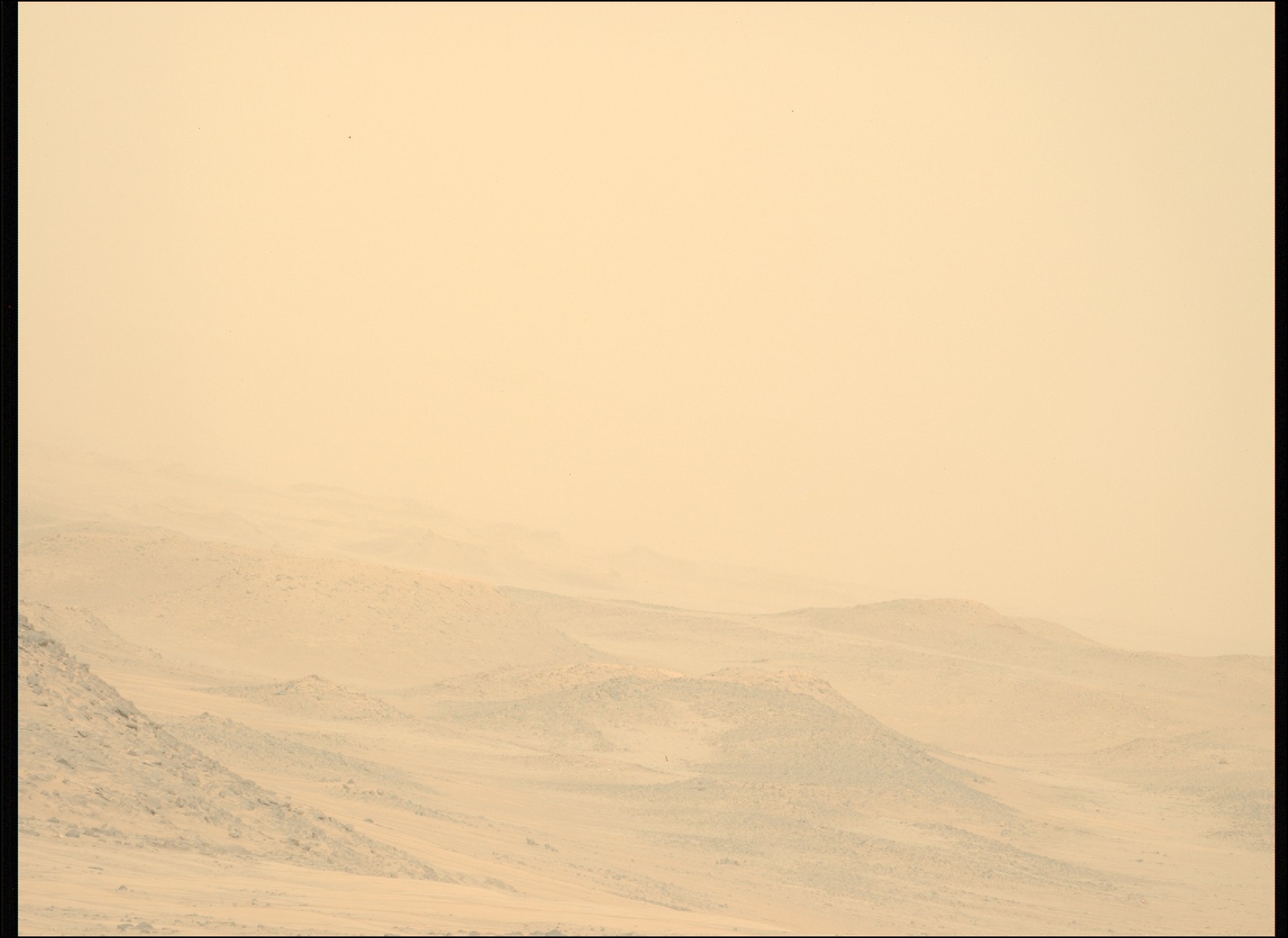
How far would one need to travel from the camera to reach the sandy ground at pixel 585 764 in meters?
8.45

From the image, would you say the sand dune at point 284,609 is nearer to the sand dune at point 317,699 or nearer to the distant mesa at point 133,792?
the sand dune at point 317,699

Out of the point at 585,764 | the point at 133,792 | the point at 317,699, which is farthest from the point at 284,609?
the point at 133,792

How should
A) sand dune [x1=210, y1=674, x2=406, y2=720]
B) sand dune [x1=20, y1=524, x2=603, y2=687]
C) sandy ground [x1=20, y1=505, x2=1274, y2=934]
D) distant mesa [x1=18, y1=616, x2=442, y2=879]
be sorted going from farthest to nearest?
1. sand dune [x1=20, y1=524, x2=603, y2=687]
2. sand dune [x1=210, y1=674, x2=406, y2=720]
3. distant mesa [x1=18, y1=616, x2=442, y2=879]
4. sandy ground [x1=20, y1=505, x2=1274, y2=934]

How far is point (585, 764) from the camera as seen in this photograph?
17.6 m

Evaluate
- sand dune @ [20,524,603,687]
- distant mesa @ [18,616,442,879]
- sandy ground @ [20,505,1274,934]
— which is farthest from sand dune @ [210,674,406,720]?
distant mesa @ [18,616,442,879]

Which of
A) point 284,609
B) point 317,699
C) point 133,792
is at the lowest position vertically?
point 317,699

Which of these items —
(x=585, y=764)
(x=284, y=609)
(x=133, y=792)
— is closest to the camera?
(x=133, y=792)

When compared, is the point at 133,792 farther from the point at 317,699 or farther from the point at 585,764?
the point at 317,699

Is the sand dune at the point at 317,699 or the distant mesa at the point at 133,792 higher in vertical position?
the distant mesa at the point at 133,792

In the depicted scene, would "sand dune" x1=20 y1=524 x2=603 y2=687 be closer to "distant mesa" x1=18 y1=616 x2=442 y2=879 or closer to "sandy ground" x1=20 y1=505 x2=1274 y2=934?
"sandy ground" x1=20 y1=505 x2=1274 y2=934

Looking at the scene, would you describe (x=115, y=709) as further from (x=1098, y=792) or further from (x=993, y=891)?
(x=1098, y=792)

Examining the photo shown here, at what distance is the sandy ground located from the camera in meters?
8.45

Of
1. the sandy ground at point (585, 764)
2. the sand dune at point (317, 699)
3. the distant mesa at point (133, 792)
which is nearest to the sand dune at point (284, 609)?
the sandy ground at point (585, 764)
